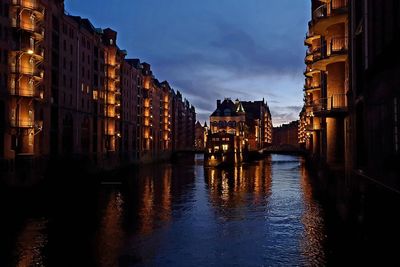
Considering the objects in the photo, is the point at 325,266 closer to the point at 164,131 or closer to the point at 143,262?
the point at 143,262

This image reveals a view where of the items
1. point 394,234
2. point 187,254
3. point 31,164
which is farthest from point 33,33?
point 394,234

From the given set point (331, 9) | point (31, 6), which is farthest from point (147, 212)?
point (31, 6)

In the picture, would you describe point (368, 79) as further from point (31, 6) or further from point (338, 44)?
point (31, 6)

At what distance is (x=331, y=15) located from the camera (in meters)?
39.8

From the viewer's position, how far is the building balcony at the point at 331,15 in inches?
1549

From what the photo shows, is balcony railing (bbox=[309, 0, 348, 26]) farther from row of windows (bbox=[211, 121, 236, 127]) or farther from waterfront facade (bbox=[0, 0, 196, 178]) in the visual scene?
row of windows (bbox=[211, 121, 236, 127])

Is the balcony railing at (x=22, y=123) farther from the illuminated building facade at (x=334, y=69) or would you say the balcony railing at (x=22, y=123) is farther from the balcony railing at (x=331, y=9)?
the balcony railing at (x=331, y=9)

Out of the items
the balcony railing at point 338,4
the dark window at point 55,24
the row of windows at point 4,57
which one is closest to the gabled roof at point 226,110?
the dark window at point 55,24

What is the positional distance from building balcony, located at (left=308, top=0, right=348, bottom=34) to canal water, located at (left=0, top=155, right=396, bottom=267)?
1773cm

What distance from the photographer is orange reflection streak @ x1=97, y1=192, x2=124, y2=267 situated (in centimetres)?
2307

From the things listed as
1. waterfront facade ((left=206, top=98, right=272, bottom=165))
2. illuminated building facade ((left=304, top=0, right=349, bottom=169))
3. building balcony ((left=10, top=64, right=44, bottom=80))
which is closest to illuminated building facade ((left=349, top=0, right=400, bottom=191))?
illuminated building facade ((left=304, top=0, right=349, bottom=169))

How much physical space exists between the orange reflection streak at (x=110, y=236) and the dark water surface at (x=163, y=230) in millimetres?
55

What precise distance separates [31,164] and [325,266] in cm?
4590

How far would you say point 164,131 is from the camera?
529 feet
